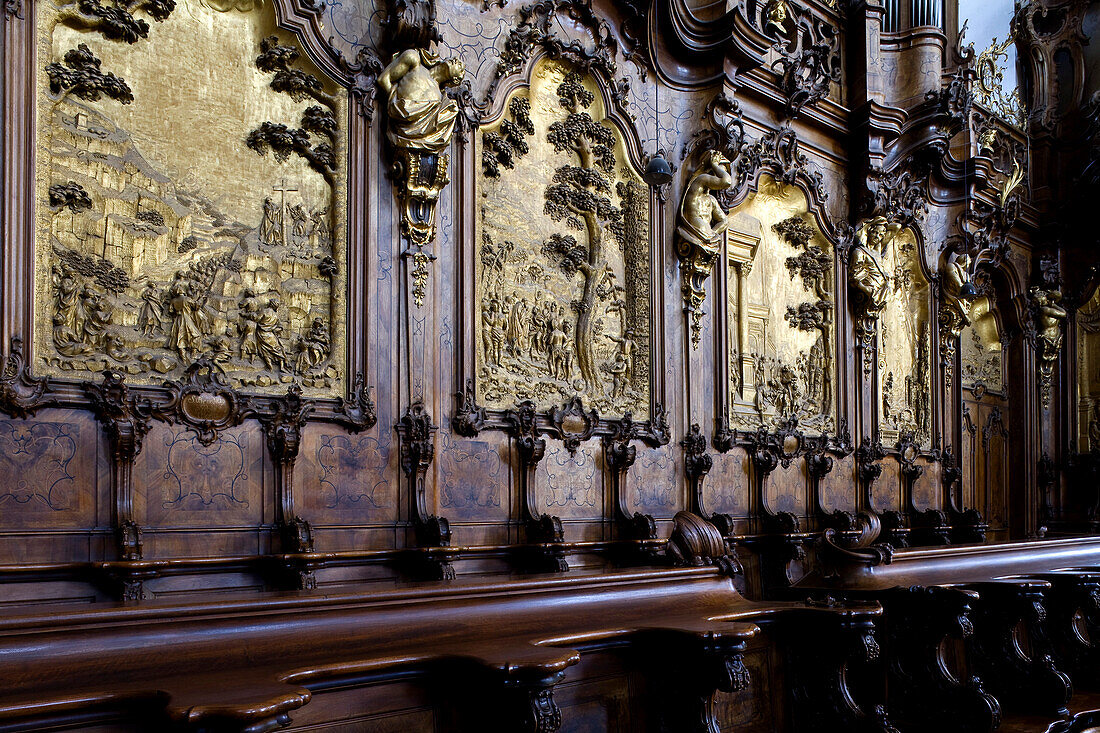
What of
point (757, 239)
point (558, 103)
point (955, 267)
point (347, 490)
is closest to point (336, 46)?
point (558, 103)

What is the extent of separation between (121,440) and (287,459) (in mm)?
973

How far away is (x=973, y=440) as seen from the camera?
1314 centimetres

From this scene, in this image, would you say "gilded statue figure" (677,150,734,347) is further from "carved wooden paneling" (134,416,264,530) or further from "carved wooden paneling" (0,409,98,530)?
"carved wooden paneling" (0,409,98,530)

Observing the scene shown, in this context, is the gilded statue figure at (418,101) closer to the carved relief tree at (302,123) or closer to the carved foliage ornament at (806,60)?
the carved relief tree at (302,123)

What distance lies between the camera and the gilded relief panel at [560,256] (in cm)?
691

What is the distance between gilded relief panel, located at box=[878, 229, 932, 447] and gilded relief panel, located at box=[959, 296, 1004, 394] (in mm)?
1504

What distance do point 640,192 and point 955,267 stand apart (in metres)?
5.99

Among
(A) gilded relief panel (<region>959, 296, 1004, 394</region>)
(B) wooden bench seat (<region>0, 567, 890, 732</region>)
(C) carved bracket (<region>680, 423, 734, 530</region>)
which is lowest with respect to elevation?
(B) wooden bench seat (<region>0, 567, 890, 732</region>)

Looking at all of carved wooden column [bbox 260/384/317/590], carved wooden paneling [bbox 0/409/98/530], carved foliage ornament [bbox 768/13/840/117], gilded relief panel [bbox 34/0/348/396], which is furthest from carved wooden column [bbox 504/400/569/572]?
carved foliage ornament [bbox 768/13/840/117]

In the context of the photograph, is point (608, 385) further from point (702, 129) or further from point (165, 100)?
point (165, 100)

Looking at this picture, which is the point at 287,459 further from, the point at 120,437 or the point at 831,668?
the point at 831,668

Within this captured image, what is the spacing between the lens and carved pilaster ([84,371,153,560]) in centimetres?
490

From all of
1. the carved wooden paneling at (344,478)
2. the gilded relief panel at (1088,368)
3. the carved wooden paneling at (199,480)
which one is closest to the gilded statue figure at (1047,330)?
the gilded relief panel at (1088,368)

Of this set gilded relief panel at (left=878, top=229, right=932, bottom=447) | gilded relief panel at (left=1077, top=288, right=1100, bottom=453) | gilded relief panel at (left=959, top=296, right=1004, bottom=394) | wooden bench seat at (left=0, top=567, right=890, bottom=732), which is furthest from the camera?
gilded relief panel at (left=1077, top=288, right=1100, bottom=453)
